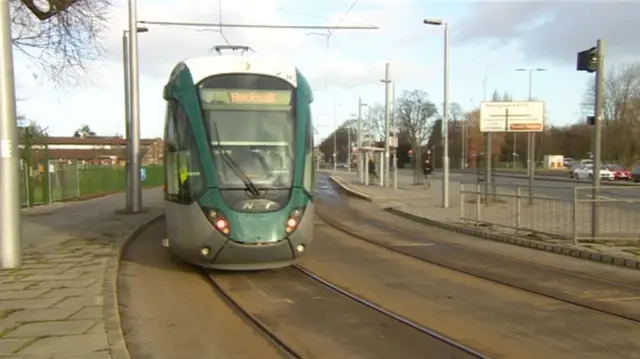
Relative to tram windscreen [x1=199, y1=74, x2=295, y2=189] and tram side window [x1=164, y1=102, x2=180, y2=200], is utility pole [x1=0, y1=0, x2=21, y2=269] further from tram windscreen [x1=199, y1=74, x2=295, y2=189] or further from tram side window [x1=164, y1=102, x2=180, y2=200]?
tram windscreen [x1=199, y1=74, x2=295, y2=189]

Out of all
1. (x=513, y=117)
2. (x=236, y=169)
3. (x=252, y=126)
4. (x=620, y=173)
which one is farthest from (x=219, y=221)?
(x=620, y=173)

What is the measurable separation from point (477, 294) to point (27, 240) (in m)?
10.2

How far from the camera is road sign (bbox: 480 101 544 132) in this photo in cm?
2527

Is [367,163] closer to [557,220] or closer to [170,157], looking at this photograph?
[557,220]

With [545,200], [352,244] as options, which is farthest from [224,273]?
[545,200]

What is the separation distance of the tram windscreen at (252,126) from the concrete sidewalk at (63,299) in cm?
254

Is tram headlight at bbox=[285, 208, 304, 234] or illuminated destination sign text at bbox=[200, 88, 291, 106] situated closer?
tram headlight at bbox=[285, 208, 304, 234]

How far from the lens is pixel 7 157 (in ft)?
32.5

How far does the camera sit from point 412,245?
14.4 metres

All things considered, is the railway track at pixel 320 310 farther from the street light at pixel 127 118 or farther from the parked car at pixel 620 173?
the parked car at pixel 620 173

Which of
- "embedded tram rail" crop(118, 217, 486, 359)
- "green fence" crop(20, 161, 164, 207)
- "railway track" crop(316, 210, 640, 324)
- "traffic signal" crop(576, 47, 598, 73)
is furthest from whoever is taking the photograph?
"green fence" crop(20, 161, 164, 207)

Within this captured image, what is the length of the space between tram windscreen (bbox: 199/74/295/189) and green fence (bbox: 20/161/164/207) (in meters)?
18.2

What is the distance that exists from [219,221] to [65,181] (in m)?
24.2

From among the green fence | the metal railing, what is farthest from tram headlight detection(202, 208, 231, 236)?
the green fence
